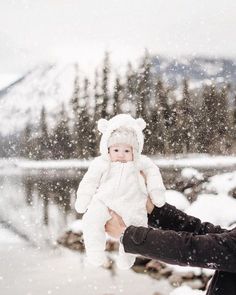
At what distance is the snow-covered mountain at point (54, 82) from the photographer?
20.3 m

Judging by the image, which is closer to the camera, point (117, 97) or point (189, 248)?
point (189, 248)

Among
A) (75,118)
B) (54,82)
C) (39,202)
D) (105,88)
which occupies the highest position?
(54,82)

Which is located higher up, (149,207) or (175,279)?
(149,207)

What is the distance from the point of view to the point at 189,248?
119 centimetres

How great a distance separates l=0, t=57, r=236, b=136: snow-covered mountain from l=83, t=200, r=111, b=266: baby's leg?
17118mm

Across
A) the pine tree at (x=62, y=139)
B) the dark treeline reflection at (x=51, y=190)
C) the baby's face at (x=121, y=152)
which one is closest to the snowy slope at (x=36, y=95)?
the pine tree at (x=62, y=139)

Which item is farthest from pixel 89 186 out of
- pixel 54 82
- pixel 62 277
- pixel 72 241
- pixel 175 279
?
pixel 54 82

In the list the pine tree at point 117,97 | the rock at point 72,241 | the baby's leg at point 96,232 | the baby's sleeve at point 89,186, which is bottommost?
the rock at point 72,241

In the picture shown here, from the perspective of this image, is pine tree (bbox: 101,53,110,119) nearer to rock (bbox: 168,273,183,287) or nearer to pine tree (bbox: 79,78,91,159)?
pine tree (bbox: 79,78,91,159)

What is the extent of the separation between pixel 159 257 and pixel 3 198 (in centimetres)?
1711

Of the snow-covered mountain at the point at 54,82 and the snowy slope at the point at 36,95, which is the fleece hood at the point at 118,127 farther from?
the snowy slope at the point at 36,95

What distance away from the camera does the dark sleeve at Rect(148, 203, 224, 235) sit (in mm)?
1553

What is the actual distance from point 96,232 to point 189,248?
16.3 inches

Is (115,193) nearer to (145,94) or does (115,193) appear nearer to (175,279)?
(175,279)
